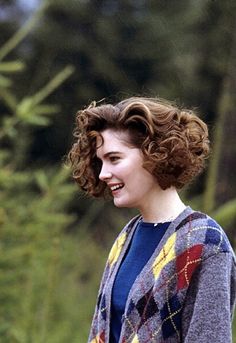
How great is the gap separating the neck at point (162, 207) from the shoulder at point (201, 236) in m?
0.05

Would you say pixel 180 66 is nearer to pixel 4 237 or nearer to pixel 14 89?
pixel 14 89

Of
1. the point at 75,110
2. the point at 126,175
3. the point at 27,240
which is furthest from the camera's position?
the point at 75,110

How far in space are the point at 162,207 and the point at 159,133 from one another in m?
0.17

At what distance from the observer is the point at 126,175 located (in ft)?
8.79

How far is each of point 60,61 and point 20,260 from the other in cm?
1407

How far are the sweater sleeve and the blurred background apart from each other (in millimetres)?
854

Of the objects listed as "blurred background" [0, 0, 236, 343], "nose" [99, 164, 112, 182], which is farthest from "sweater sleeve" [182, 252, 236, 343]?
"blurred background" [0, 0, 236, 343]

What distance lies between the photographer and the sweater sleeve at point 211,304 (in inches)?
98.7

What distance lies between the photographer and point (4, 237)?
200 inches

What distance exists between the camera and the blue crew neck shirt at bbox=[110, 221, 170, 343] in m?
2.70

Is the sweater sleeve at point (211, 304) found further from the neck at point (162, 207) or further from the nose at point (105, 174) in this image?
the nose at point (105, 174)

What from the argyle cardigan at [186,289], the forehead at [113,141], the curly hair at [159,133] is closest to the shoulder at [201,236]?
the argyle cardigan at [186,289]

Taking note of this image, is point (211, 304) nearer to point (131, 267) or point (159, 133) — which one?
point (131, 267)

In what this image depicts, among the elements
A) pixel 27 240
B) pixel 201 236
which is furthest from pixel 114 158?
pixel 27 240
